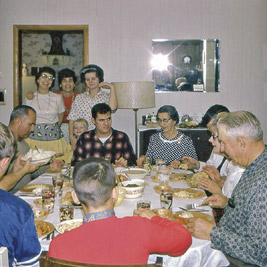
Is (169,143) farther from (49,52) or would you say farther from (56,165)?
(49,52)

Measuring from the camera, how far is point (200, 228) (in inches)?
64.7

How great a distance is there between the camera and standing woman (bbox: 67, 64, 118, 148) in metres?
4.18

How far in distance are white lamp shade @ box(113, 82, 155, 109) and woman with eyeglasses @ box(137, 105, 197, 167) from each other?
112 centimetres

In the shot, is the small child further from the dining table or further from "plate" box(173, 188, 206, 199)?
"plate" box(173, 188, 206, 199)

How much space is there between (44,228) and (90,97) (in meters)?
2.77

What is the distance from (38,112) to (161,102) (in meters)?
2.00

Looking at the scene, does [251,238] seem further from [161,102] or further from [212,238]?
[161,102]

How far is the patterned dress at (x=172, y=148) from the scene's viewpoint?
3.40 meters

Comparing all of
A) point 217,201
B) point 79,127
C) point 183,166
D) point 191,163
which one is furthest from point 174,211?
point 79,127

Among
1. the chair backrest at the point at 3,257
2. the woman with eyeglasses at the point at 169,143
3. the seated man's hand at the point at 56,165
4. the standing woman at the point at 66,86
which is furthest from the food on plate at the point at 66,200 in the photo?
the standing woman at the point at 66,86

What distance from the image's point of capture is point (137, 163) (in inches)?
125

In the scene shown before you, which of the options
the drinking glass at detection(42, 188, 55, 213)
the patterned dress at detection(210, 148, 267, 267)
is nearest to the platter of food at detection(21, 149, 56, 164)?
the drinking glass at detection(42, 188, 55, 213)

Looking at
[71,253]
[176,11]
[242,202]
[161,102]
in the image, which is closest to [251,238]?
[242,202]

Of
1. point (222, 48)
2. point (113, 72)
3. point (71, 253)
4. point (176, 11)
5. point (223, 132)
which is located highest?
point (176, 11)
